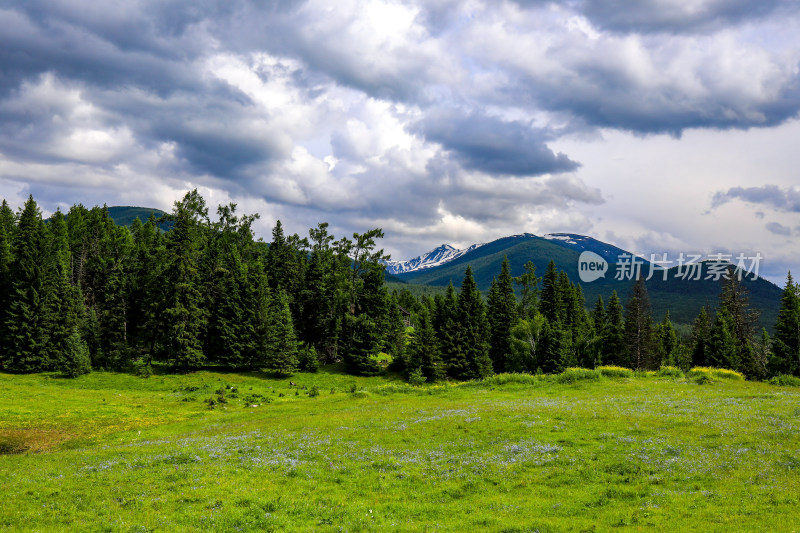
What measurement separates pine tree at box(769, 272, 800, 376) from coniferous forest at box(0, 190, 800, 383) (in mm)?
203

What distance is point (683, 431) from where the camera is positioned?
942 inches

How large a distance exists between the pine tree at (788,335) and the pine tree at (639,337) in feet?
64.4

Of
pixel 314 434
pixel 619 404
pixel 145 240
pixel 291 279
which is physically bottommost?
pixel 314 434

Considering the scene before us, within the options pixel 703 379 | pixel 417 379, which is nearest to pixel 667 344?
pixel 703 379

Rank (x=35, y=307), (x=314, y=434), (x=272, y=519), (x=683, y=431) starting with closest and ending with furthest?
(x=272, y=519) → (x=683, y=431) → (x=314, y=434) → (x=35, y=307)

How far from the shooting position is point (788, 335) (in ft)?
236

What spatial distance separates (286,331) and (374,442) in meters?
53.4

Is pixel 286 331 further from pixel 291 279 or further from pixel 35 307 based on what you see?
pixel 35 307

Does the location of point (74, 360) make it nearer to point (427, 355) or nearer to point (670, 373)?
point (427, 355)

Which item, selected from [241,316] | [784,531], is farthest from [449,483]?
[241,316]

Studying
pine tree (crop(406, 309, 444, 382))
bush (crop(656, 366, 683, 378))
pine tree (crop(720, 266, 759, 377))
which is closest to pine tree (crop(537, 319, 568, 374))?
pine tree (crop(406, 309, 444, 382))

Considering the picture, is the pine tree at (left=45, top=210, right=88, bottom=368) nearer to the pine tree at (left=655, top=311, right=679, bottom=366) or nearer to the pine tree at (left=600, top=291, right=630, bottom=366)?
the pine tree at (left=600, top=291, right=630, bottom=366)

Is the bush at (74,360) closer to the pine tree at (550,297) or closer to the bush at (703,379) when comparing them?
the bush at (703,379)

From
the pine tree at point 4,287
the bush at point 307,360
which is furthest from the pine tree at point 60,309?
the bush at point 307,360
